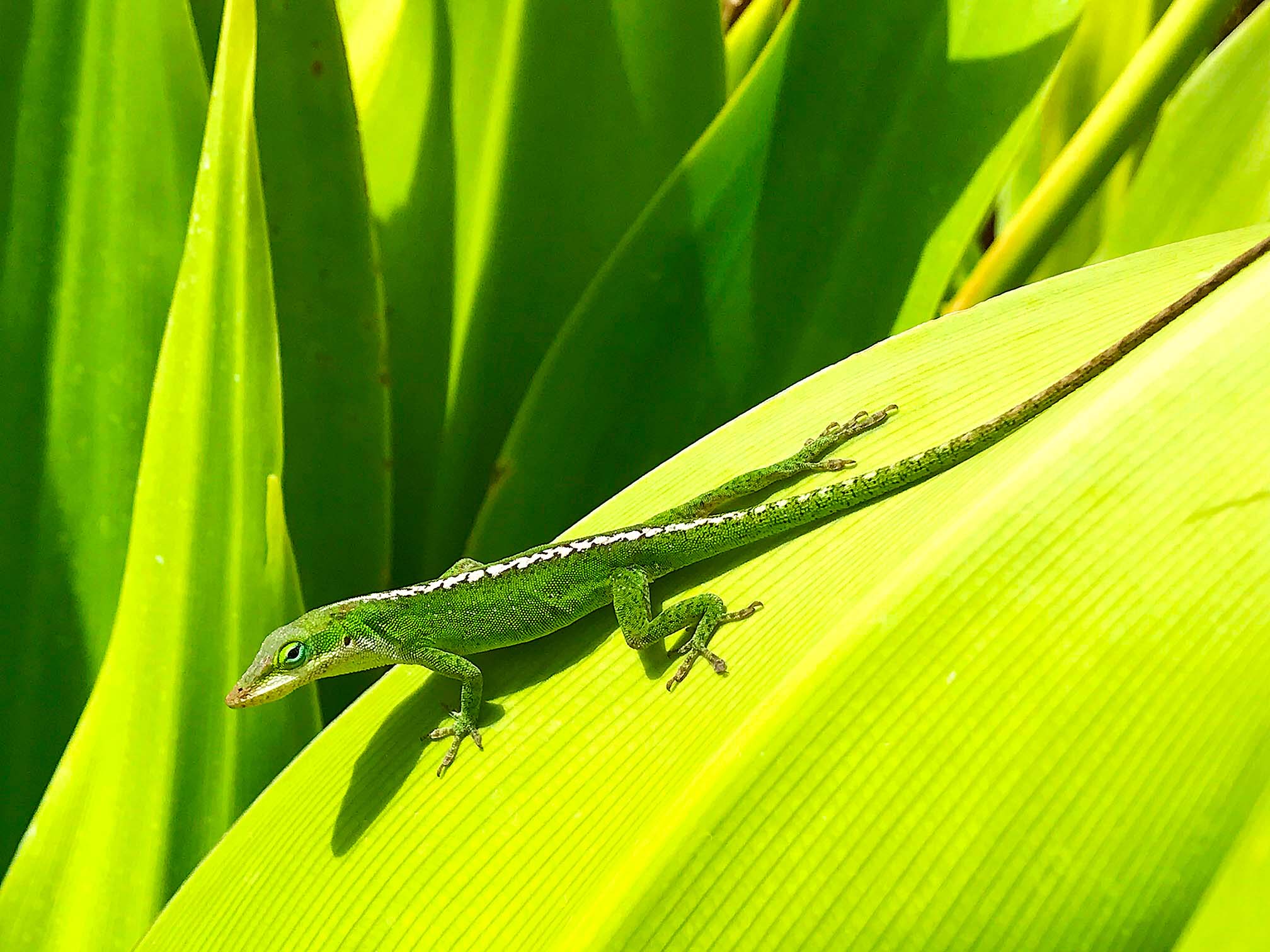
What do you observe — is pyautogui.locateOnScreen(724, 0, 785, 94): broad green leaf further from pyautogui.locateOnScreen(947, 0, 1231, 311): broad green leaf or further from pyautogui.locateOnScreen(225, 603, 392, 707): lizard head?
pyautogui.locateOnScreen(225, 603, 392, 707): lizard head

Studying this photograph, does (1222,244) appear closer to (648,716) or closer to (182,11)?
(648,716)

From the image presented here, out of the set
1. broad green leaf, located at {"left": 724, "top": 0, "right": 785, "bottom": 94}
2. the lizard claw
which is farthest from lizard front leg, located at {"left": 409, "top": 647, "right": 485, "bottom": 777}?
broad green leaf, located at {"left": 724, "top": 0, "right": 785, "bottom": 94}

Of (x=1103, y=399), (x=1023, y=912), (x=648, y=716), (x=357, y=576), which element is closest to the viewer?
(x=1023, y=912)

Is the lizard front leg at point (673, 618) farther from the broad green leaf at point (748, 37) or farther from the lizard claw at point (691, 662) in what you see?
the broad green leaf at point (748, 37)

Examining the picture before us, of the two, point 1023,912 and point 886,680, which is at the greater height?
point 886,680

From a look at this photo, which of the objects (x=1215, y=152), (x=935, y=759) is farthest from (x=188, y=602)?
(x=1215, y=152)

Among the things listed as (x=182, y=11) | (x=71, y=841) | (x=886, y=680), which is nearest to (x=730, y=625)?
(x=886, y=680)
